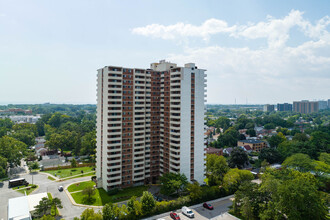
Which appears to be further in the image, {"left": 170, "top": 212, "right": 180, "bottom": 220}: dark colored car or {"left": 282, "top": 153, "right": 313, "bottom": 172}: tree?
{"left": 282, "top": 153, "right": 313, "bottom": 172}: tree

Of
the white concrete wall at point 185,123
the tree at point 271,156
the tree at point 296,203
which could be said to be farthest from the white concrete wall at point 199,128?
the tree at point 271,156

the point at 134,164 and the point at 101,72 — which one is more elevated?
the point at 101,72

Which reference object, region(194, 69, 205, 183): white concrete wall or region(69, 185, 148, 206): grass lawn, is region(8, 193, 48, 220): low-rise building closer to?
region(69, 185, 148, 206): grass lawn

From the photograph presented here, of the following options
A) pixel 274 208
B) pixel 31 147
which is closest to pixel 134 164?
pixel 274 208

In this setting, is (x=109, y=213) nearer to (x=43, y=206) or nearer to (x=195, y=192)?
(x=43, y=206)

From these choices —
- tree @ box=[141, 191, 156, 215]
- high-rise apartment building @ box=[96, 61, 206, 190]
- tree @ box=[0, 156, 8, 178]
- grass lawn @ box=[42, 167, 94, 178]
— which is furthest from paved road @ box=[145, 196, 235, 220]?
tree @ box=[0, 156, 8, 178]

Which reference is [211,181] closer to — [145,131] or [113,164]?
[145,131]
